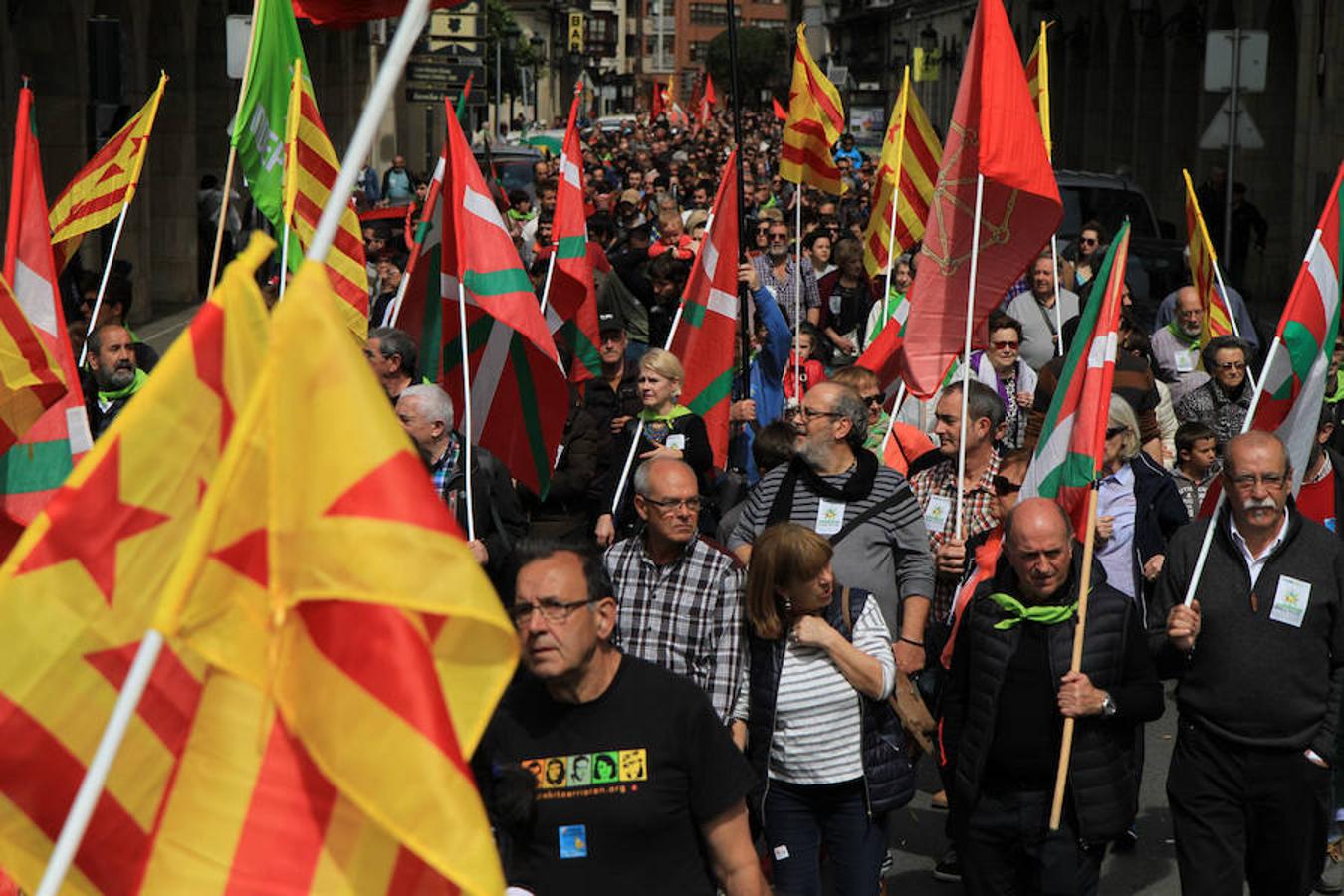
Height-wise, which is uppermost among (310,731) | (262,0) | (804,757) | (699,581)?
(262,0)

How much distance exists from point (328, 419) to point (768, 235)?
11.7m

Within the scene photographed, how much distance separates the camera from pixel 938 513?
7.59m

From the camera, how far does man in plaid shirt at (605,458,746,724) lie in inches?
225

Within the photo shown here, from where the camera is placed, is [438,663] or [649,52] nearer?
[438,663]

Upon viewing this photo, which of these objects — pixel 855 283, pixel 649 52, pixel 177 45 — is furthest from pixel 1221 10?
pixel 649 52

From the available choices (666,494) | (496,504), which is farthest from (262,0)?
(666,494)

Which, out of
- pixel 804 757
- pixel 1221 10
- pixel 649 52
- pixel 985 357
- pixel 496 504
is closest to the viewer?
pixel 804 757

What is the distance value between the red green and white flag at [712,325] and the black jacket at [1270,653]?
3.75 metres

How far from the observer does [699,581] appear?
19.1ft

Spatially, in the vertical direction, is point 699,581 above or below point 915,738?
above

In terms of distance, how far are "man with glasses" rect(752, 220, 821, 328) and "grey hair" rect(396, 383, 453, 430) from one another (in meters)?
6.95

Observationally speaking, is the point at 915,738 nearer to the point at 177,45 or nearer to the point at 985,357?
the point at 985,357

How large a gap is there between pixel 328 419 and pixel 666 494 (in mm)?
2611

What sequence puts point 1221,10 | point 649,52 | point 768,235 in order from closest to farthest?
point 768,235 < point 1221,10 < point 649,52
